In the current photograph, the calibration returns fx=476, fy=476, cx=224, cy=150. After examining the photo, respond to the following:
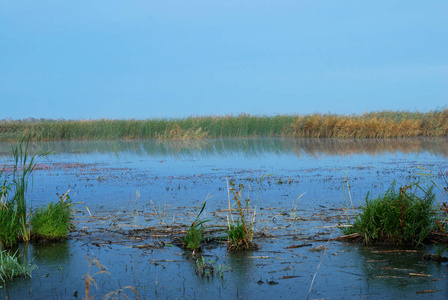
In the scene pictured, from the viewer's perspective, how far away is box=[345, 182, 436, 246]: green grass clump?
565cm

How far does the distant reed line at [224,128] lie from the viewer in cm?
3114

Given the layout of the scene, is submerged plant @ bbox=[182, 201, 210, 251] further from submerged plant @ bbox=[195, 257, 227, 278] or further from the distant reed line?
the distant reed line

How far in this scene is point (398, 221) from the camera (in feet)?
18.7

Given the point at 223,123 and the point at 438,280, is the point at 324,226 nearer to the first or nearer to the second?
the point at 438,280

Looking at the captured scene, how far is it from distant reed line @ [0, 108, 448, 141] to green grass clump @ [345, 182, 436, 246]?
1012 inches

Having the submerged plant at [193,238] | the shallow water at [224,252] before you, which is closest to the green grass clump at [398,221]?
the shallow water at [224,252]

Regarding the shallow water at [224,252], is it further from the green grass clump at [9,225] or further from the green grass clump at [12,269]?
the green grass clump at [9,225]

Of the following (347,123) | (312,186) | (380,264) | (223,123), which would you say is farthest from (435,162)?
(223,123)

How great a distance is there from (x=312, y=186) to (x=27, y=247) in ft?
20.9

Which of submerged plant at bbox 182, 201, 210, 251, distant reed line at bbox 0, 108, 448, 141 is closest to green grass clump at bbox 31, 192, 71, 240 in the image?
submerged plant at bbox 182, 201, 210, 251

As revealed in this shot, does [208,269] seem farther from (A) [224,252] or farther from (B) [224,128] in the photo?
(B) [224,128]

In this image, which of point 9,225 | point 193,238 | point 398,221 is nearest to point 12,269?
point 9,225

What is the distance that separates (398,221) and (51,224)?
14.3ft

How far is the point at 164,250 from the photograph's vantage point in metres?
5.56
